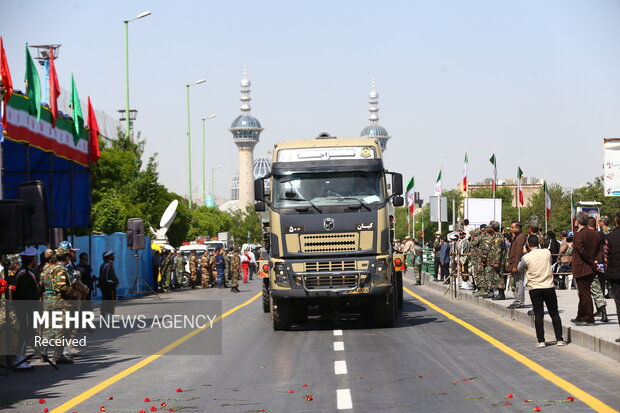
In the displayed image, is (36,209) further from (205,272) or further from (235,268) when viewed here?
(205,272)

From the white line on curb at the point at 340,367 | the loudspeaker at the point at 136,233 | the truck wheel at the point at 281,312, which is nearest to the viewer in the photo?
the white line on curb at the point at 340,367

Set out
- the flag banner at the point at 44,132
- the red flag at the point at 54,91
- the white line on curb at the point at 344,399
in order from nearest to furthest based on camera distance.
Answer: the white line on curb at the point at 344,399, the flag banner at the point at 44,132, the red flag at the point at 54,91

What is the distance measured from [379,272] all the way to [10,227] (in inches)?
351

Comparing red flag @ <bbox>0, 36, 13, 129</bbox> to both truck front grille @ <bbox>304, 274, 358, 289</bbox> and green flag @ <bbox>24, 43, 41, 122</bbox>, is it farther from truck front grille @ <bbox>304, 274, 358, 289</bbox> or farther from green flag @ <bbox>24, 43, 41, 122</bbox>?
truck front grille @ <bbox>304, 274, 358, 289</bbox>

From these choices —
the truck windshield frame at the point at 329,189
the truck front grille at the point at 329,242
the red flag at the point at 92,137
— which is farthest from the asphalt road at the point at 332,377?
the red flag at the point at 92,137

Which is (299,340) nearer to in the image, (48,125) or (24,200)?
(24,200)

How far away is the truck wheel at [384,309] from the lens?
19.3 meters

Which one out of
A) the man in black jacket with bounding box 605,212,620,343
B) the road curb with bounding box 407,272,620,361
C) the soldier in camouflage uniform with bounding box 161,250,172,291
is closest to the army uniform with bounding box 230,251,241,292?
the soldier in camouflage uniform with bounding box 161,250,172,291

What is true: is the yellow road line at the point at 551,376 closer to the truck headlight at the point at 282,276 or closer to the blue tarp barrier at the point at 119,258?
the truck headlight at the point at 282,276

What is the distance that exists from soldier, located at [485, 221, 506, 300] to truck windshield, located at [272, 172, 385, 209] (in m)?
5.70

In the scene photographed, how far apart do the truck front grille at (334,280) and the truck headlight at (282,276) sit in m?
0.35

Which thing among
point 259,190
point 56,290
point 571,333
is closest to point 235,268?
point 259,190

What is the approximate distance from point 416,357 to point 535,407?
4.67 m

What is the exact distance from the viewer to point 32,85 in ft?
73.9
